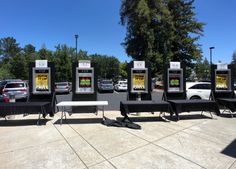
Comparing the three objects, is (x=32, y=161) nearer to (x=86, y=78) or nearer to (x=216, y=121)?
(x=86, y=78)

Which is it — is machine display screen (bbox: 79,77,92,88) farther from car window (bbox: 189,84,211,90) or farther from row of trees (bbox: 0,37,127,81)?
row of trees (bbox: 0,37,127,81)

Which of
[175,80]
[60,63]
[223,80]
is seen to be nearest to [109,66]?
[60,63]

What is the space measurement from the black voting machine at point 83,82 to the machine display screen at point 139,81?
184 centimetres

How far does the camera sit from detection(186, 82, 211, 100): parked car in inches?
512

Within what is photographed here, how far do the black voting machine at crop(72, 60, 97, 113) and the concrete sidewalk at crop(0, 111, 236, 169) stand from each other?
4.96 ft

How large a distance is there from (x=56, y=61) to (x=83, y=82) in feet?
105

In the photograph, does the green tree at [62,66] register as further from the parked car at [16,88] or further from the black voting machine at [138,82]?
the black voting machine at [138,82]

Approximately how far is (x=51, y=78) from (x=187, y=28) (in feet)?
104

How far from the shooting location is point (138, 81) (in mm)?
9578

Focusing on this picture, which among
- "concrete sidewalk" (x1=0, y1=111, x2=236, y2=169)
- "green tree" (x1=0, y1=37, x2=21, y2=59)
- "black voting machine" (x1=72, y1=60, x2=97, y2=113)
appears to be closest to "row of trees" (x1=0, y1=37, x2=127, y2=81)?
"green tree" (x1=0, y1=37, x2=21, y2=59)

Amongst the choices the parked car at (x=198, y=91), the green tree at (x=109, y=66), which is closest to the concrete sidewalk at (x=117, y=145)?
the parked car at (x=198, y=91)

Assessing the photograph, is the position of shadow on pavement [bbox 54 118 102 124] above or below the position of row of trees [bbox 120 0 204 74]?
below

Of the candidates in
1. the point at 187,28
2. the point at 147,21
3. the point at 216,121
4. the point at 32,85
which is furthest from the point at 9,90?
the point at 187,28

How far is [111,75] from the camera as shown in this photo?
83.8 metres
